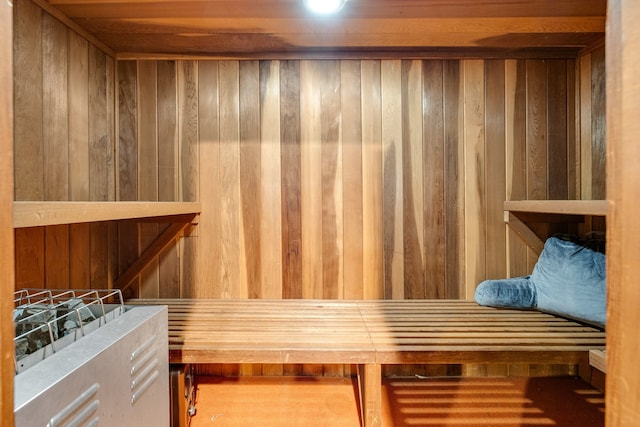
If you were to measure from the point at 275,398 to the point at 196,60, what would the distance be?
5.08ft

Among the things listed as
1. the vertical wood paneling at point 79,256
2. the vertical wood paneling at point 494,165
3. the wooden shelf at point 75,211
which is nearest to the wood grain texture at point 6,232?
the wooden shelf at point 75,211

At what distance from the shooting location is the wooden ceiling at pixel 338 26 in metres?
1.37

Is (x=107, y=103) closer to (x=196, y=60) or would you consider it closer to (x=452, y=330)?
(x=196, y=60)

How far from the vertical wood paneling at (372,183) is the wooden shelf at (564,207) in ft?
1.90

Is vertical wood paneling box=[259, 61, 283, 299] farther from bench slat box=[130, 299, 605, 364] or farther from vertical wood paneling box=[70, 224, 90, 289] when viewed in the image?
vertical wood paneling box=[70, 224, 90, 289]

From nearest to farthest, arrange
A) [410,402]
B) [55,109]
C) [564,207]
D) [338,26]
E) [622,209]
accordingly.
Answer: [622,209]
[564,207]
[55,109]
[338,26]
[410,402]

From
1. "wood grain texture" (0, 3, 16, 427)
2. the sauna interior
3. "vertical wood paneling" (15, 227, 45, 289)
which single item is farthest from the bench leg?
"vertical wood paneling" (15, 227, 45, 289)

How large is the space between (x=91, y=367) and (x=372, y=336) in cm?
88

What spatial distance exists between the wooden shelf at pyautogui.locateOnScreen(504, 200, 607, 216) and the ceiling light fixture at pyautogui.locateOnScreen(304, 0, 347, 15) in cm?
100

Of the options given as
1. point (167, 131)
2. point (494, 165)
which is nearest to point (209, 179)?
point (167, 131)

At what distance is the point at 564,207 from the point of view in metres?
1.28

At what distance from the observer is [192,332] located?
136cm

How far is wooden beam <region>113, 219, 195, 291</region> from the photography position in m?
1.77

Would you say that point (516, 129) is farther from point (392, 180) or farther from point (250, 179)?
point (250, 179)
